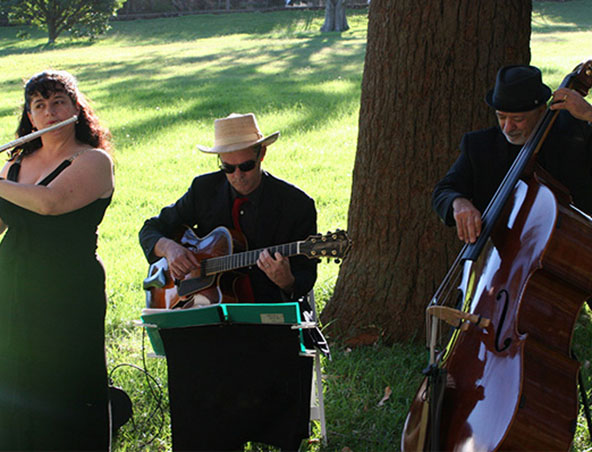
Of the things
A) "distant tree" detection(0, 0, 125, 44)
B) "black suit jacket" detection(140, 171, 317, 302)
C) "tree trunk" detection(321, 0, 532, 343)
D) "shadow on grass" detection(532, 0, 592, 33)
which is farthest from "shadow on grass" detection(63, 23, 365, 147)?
"distant tree" detection(0, 0, 125, 44)

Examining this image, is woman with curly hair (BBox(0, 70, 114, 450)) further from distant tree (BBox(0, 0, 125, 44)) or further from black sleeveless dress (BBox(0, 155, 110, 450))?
distant tree (BBox(0, 0, 125, 44))

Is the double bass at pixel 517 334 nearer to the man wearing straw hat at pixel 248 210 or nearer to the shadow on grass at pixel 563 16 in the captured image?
the man wearing straw hat at pixel 248 210

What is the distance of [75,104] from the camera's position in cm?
329

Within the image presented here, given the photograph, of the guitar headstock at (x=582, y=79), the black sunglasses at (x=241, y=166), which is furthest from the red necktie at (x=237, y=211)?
the guitar headstock at (x=582, y=79)

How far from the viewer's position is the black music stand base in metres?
3.02

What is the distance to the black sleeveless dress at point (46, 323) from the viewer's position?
3.10 m

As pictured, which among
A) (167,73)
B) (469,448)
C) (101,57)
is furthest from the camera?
(101,57)

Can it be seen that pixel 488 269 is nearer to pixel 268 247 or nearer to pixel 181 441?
pixel 268 247

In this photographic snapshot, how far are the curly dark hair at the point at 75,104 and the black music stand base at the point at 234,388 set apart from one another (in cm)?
102

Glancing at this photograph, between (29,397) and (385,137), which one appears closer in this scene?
(29,397)

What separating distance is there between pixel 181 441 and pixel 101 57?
22015mm

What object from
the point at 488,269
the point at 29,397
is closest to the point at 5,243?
the point at 29,397

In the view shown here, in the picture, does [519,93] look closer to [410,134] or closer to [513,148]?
[513,148]

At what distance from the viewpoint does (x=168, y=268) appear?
351cm
